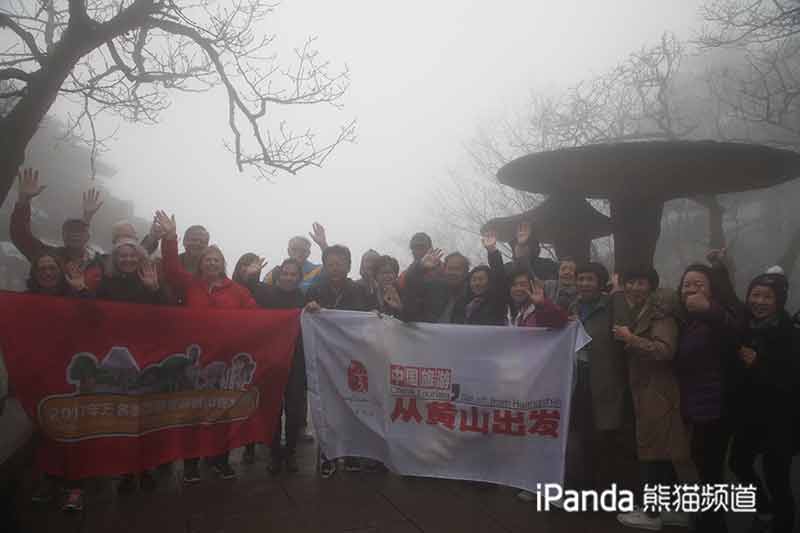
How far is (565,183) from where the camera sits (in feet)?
27.4

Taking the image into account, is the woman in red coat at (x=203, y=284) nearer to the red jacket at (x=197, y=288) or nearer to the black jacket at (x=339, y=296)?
the red jacket at (x=197, y=288)

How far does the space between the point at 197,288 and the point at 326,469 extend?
1.83 meters

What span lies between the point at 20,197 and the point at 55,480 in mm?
2308

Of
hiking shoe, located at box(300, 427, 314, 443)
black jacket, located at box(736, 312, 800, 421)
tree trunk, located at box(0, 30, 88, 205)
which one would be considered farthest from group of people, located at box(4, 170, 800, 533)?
tree trunk, located at box(0, 30, 88, 205)

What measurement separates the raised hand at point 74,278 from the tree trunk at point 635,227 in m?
7.25

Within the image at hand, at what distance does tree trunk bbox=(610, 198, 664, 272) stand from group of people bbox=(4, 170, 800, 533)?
3.80 meters

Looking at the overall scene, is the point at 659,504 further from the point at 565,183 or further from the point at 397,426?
the point at 565,183

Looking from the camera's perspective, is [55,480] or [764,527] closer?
[764,527]

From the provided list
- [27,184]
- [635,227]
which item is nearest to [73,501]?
[27,184]

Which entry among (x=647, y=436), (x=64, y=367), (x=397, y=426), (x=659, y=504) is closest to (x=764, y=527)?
(x=659, y=504)

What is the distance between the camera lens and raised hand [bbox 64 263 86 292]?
379 cm

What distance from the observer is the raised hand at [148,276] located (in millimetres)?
3965

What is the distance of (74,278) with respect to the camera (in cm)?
384

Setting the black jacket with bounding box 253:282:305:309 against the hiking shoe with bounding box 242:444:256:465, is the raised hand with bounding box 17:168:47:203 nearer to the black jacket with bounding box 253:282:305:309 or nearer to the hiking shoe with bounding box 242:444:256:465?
the black jacket with bounding box 253:282:305:309
